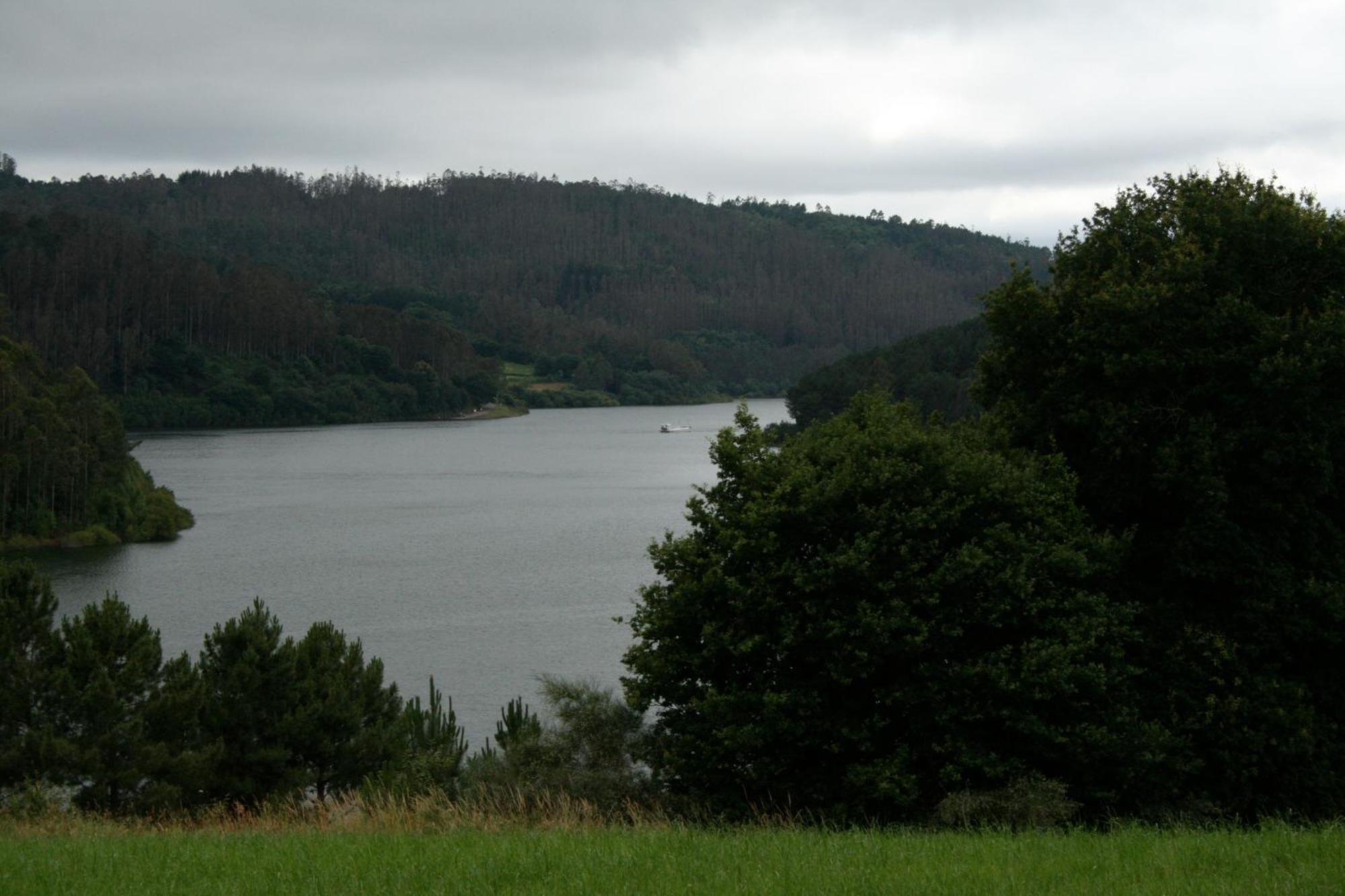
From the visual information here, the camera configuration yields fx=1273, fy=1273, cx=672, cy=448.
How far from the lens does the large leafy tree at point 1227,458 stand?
17688 millimetres

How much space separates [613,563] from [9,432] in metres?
34.4

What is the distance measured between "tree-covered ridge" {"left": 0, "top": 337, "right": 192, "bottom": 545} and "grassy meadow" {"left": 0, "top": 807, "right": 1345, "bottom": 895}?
60.2 metres

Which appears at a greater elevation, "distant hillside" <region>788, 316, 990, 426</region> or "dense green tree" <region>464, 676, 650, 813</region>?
"distant hillside" <region>788, 316, 990, 426</region>

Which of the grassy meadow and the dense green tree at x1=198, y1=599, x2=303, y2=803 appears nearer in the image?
the grassy meadow

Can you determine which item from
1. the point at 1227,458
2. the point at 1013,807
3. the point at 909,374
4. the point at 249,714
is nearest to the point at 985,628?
the point at 1013,807

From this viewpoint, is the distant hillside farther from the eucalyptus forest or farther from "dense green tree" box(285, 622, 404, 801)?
"dense green tree" box(285, 622, 404, 801)

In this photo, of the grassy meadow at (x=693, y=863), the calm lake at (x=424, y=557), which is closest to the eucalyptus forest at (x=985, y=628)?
the grassy meadow at (x=693, y=863)

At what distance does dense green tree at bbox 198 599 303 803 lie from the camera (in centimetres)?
2142

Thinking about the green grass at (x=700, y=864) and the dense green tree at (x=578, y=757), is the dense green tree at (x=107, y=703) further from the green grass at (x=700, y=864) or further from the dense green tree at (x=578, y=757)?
the green grass at (x=700, y=864)

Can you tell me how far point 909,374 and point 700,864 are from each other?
10502 centimetres

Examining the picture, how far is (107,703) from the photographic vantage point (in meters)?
20.4

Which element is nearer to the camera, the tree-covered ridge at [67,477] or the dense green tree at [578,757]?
the dense green tree at [578,757]

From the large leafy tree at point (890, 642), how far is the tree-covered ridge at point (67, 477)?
54922 millimetres

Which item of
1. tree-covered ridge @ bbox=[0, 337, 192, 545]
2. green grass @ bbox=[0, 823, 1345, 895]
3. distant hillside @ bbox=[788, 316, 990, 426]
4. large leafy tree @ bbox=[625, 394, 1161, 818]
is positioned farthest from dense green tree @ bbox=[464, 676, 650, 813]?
distant hillside @ bbox=[788, 316, 990, 426]
